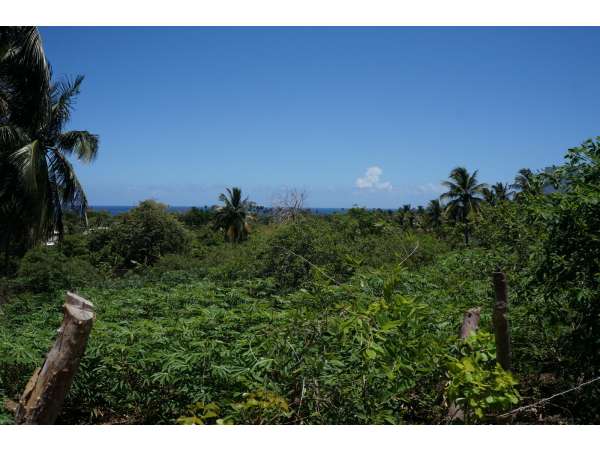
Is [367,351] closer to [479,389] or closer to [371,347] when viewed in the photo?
[371,347]

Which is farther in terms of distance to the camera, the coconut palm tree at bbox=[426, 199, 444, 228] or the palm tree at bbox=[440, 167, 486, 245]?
the coconut palm tree at bbox=[426, 199, 444, 228]

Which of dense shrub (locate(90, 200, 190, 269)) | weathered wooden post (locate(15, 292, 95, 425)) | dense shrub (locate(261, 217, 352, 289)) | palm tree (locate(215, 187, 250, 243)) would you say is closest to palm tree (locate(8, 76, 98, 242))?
dense shrub (locate(261, 217, 352, 289))

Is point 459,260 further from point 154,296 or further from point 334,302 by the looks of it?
point 334,302

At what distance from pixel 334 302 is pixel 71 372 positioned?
5.04 feet

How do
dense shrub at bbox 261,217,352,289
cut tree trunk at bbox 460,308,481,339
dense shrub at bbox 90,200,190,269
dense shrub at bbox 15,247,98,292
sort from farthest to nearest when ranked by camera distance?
dense shrub at bbox 90,200,190,269
dense shrub at bbox 15,247,98,292
dense shrub at bbox 261,217,352,289
cut tree trunk at bbox 460,308,481,339

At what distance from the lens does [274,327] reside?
3.37 meters

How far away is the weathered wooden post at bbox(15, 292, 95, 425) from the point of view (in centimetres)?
251

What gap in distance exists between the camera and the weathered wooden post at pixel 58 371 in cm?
251

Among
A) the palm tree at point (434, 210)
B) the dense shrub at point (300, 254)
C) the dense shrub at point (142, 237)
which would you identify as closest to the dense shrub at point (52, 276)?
the dense shrub at point (300, 254)

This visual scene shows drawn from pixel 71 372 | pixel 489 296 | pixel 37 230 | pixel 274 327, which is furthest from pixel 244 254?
pixel 71 372

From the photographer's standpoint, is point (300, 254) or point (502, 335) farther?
point (300, 254)

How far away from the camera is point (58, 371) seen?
8.23 ft

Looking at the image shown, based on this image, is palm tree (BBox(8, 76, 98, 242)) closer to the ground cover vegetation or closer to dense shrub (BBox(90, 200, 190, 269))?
the ground cover vegetation

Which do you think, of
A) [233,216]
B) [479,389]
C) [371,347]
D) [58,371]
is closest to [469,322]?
[479,389]
